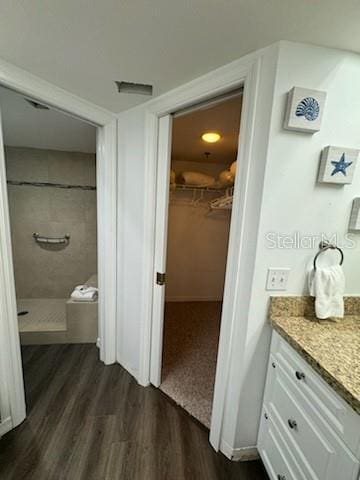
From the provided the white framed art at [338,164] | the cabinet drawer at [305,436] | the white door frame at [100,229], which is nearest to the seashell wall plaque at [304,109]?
the white framed art at [338,164]

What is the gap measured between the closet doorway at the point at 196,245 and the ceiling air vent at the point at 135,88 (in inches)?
8.4

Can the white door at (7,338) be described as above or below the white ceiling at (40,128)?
below

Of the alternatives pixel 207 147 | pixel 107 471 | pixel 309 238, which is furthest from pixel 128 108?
pixel 107 471

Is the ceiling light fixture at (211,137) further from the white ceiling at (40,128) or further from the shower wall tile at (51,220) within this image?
the shower wall tile at (51,220)

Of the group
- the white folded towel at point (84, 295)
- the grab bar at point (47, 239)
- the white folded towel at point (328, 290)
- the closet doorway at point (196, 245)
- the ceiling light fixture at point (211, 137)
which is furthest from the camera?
the grab bar at point (47, 239)

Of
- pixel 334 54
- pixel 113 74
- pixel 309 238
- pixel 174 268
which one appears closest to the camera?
pixel 334 54

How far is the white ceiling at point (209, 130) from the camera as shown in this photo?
1.69 meters

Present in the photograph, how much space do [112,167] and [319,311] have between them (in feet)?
5.56

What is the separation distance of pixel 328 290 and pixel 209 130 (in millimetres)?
1668

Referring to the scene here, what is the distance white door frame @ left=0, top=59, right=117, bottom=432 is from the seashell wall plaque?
129cm

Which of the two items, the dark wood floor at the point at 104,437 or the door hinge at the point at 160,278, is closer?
the dark wood floor at the point at 104,437

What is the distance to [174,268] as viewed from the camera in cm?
361

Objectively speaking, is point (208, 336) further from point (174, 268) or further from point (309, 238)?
point (309, 238)

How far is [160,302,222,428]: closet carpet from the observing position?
1.77 meters
